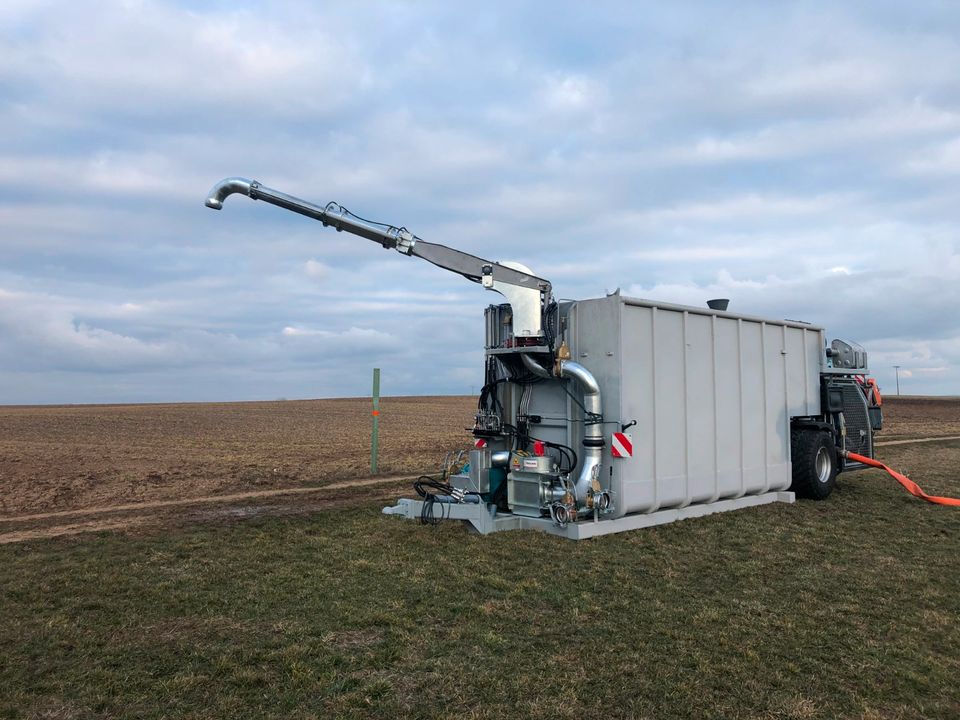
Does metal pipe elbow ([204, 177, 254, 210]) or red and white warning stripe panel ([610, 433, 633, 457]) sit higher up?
metal pipe elbow ([204, 177, 254, 210])

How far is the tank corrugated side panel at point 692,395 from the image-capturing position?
33.5 ft

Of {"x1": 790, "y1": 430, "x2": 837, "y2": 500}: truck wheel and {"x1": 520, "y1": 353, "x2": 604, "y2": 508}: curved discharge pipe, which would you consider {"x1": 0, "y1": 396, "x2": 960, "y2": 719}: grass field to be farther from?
{"x1": 790, "y1": 430, "x2": 837, "y2": 500}: truck wheel

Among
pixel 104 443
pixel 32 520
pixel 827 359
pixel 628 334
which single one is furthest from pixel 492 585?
pixel 104 443

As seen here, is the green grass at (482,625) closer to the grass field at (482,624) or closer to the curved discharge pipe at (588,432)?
the grass field at (482,624)

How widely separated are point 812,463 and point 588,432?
18.4ft

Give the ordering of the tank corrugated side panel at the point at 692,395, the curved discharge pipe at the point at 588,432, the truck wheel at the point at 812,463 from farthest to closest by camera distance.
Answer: the truck wheel at the point at 812,463, the tank corrugated side panel at the point at 692,395, the curved discharge pipe at the point at 588,432

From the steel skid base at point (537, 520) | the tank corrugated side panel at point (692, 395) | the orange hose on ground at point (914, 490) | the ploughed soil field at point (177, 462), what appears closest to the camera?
the steel skid base at point (537, 520)

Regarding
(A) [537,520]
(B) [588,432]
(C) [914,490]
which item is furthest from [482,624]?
(C) [914,490]

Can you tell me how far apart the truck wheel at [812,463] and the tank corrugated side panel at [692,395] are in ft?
1.13

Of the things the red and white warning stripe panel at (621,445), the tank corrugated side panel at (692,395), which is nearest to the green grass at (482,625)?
the tank corrugated side panel at (692,395)

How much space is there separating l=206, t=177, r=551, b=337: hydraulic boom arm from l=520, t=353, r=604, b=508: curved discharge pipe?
822 mm

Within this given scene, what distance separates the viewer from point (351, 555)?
8906 millimetres

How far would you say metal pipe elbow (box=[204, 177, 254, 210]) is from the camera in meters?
10.7

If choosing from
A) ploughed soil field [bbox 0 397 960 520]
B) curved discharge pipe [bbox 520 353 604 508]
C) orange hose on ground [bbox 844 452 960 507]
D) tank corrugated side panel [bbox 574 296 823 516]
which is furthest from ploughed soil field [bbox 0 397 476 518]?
orange hose on ground [bbox 844 452 960 507]
